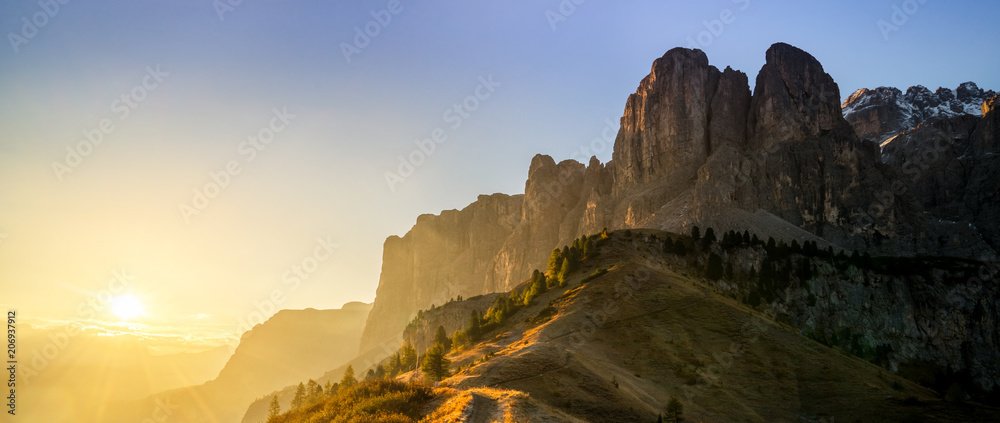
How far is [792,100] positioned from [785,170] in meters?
28.3

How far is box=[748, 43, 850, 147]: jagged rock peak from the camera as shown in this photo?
174 metres

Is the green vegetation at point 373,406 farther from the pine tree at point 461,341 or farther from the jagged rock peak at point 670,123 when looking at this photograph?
the jagged rock peak at point 670,123

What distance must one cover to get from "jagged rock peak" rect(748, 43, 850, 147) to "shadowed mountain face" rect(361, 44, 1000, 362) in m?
0.39

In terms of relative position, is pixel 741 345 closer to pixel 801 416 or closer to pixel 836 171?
pixel 801 416

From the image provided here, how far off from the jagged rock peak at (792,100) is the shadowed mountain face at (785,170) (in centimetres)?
39

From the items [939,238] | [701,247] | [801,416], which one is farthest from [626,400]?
[939,238]

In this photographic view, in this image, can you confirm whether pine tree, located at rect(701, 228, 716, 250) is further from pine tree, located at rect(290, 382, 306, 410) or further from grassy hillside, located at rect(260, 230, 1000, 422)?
pine tree, located at rect(290, 382, 306, 410)

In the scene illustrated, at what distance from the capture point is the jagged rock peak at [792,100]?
174250mm

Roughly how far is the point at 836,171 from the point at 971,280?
5801 centimetres

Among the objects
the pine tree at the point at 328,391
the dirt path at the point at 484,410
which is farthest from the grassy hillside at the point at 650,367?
the pine tree at the point at 328,391

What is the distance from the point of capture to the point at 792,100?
179375mm

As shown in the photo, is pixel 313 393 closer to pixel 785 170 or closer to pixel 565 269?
pixel 565 269

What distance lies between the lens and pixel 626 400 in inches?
1623

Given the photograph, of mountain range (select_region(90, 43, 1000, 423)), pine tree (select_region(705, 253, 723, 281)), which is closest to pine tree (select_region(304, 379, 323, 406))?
mountain range (select_region(90, 43, 1000, 423))
